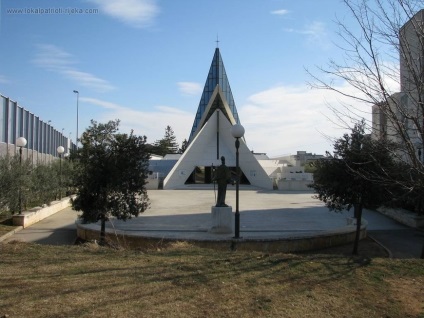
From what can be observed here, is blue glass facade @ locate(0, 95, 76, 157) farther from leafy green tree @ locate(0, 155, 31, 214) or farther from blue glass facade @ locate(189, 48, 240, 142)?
blue glass facade @ locate(189, 48, 240, 142)

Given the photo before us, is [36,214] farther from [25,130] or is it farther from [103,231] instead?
[25,130]

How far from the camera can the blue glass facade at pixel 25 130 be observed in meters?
21.0

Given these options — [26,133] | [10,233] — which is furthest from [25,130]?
[10,233]

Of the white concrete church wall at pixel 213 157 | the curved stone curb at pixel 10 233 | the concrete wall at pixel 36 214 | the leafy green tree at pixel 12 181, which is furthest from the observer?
the white concrete church wall at pixel 213 157

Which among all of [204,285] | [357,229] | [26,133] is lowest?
[357,229]

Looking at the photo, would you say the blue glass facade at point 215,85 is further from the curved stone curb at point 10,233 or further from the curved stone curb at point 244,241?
the curved stone curb at point 244,241

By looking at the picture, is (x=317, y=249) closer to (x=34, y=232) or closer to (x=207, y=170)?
(x=34, y=232)

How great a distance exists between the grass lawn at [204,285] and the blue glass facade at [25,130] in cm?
1461

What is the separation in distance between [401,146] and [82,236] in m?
10.5

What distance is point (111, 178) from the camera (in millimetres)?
10977

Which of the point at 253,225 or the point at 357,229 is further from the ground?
the point at 357,229

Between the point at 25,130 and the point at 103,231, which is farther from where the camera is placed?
the point at 25,130

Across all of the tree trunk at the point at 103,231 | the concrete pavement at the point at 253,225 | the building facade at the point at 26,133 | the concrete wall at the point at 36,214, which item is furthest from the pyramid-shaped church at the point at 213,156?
the tree trunk at the point at 103,231

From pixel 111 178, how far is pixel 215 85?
4517 cm
